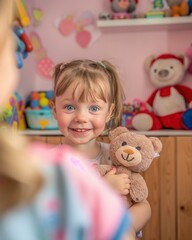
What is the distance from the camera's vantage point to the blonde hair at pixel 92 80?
45.9 inches

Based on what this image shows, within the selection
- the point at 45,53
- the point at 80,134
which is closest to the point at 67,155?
the point at 80,134

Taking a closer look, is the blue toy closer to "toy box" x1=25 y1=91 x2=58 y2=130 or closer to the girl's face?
"toy box" x1=25 y1=91 x2=58 y2=130

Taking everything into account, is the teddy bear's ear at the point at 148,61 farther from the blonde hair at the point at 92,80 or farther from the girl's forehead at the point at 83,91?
the girl's forehead at the point at 83,91

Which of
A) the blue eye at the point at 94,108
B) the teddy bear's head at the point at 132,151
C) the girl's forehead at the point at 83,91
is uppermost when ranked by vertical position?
the girl's forehead at the point at 83,91

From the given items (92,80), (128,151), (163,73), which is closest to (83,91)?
(92,80)

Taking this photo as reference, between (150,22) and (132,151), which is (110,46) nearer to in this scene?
(150,22)

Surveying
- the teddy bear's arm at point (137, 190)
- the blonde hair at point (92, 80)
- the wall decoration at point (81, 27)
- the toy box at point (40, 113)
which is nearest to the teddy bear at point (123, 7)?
the wall decoration at point (81, 27)

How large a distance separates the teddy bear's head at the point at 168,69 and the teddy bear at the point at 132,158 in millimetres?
992

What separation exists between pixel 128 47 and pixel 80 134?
4.08 ft

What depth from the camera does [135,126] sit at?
6.71 feet

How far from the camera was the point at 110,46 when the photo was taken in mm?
2355

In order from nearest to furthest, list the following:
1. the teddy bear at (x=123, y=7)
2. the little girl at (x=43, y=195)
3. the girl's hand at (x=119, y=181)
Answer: the little girl at (x=43, y=195) < the girl's hand at (x=119, y=181) < the teddy bear at (x=123, y=7)

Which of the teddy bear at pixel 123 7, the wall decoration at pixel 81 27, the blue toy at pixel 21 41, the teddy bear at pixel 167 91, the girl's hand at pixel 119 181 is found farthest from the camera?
the wall decoration at pixel 81 27

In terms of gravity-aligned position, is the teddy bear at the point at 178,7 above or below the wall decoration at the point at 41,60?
above
